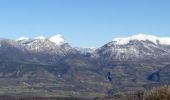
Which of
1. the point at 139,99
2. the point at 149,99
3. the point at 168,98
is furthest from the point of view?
the point at 139,99

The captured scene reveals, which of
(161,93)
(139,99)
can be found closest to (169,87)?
(161,93)

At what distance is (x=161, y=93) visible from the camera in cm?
15038

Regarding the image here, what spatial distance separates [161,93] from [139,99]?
42372 mm

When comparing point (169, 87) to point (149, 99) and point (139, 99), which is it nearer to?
point (149, 99)

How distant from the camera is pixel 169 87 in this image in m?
153

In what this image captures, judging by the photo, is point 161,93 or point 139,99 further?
point 139,99

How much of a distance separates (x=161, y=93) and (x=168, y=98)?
4.52 metres

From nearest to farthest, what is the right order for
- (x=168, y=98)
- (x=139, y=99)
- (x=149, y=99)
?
1. (x=168, y=98)
2. (x=149, y=99)
3. (x=139, y=99)

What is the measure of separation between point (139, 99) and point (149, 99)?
35439 millimetres

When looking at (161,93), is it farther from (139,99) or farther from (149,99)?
(139,99)

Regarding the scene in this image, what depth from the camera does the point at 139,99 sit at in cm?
19225

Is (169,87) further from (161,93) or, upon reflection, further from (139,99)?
(139,99)

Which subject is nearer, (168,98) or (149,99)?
(168,98)

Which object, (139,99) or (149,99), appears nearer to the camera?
(149,99)
